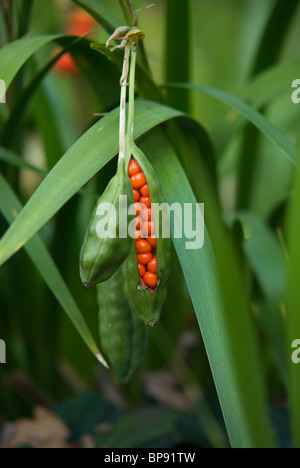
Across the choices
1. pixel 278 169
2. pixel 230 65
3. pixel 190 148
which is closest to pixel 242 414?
pixel 190 148

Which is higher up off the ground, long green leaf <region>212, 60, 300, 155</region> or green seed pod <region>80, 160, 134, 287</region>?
long green leaf <region>212, 60, 300, 155</region>

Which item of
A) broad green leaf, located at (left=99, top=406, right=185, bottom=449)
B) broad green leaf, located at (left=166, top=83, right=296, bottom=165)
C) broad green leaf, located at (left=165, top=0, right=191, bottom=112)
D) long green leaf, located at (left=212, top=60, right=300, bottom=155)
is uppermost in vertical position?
broad green leaf, located at (left=165, top=0, right=191, bottom=112)

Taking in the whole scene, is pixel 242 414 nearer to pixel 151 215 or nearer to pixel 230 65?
pixel 151 215

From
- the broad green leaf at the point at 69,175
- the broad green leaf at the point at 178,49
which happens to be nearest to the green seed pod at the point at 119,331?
the broad green leaf at the point at 69,175

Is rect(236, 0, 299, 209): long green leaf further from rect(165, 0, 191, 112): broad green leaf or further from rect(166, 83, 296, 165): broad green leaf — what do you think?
rect(166, 83, 296, 165): broad green leaf

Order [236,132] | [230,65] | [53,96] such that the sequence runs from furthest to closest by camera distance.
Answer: [230,65] < [53,96] < [236,132]

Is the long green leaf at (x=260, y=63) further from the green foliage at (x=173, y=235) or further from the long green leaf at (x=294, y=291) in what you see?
the long green leaf at (x=294, y=291)

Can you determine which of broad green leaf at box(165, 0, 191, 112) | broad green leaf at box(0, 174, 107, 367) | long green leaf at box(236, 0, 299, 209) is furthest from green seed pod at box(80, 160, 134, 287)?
long green leaf at box(236, 0, 299, 209)
